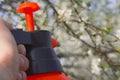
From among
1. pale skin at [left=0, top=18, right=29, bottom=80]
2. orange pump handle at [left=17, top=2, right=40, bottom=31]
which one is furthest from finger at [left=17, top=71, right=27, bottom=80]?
orange pump handle at [left=17, top=2, right=40, bottom=31]

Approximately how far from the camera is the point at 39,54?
77 centimetres

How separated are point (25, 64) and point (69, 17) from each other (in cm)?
135

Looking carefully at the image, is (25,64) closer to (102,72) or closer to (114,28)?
(102,72)

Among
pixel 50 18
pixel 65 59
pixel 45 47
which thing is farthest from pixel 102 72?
pixel 45 47

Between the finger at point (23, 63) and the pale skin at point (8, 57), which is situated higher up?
the pale skin at point (8, 57)

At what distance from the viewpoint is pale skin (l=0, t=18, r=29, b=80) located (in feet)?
1.99

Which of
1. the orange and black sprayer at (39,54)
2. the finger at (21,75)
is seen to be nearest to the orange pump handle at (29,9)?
the orange and black sprayer at (39,54)

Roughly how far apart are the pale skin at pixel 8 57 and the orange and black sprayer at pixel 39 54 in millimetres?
37

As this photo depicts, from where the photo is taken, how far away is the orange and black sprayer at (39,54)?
747 mm

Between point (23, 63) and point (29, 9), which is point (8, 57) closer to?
point (23, 63)

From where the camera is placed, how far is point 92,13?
2.96 meters

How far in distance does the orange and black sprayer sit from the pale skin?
0.04 metres

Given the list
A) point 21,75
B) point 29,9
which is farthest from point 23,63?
point 29,9

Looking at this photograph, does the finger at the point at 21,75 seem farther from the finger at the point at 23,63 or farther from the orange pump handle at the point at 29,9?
the orange pump handle at the point at 29,9
